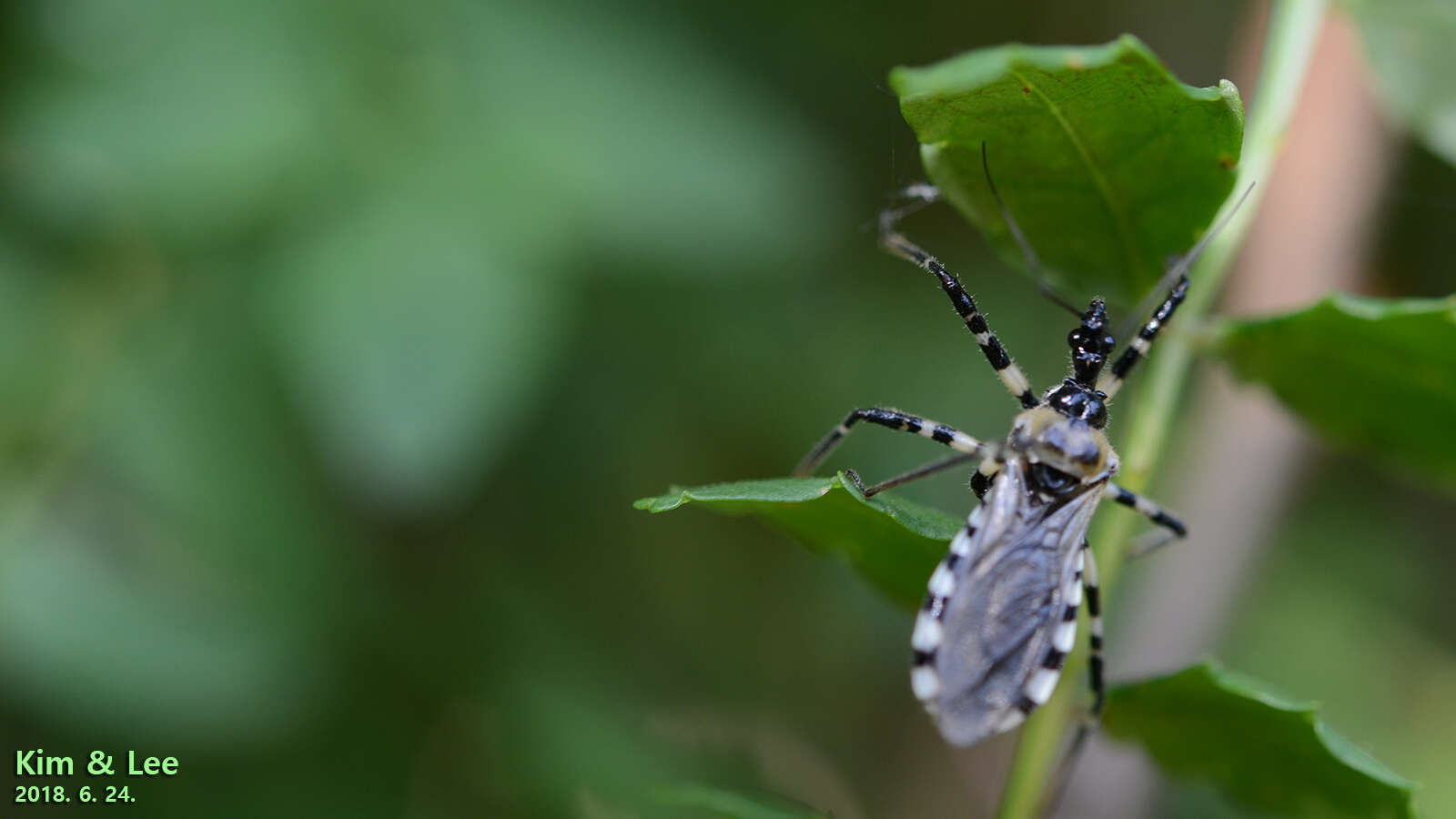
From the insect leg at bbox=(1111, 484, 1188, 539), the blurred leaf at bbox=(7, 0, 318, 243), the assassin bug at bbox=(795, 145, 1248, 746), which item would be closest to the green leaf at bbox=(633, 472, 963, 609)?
the assassin bug at bbox=(795, 145, 1248, 746)

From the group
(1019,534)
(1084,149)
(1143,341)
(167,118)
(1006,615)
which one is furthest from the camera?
(167,118)

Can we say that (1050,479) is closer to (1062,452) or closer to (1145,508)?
(1062,452)

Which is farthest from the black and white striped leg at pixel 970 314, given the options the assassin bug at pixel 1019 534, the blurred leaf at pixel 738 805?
the blurred leaf at pixel 738 805

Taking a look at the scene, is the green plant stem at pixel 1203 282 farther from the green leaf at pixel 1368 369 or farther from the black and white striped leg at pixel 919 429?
the black and white striped leg at pixel 919 429

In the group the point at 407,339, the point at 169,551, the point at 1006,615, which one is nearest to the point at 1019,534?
the point at 1006,615

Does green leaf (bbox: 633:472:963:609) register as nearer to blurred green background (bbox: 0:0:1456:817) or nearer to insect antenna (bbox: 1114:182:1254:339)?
insect antenna (bbox: 1114:182:1254:339)
